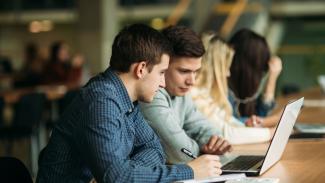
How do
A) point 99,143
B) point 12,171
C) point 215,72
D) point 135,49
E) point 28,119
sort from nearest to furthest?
point 99,143 < point 135,49 < point 12,171 < point 215,72 < point 28,119

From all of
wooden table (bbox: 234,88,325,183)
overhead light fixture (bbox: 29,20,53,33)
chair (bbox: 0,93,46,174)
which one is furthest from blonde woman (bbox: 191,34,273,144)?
overhead light fixture (bbox: 29,20,53,33)

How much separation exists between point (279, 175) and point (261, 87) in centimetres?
248

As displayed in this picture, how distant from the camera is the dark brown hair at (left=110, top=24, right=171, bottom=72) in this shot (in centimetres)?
247

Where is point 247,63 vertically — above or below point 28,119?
above

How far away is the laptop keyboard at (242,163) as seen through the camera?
288cm

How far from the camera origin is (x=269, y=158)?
277cm

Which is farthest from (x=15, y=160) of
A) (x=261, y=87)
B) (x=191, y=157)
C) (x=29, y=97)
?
(x=29, y=97)

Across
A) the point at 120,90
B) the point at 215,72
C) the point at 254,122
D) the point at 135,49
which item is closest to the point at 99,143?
the point at 120,90

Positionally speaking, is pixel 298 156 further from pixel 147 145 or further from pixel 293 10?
pixel 293 10

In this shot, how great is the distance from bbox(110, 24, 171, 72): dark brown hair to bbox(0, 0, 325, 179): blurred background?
7164 mm

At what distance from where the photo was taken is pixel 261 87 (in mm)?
5180

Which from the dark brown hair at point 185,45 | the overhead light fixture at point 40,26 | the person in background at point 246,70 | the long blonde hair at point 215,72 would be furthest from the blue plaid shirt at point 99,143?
the overhead light fixture at point 40,26

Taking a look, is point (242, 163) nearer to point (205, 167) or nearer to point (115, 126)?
point (205, 167)

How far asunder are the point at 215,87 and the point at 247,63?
3.05 feet
